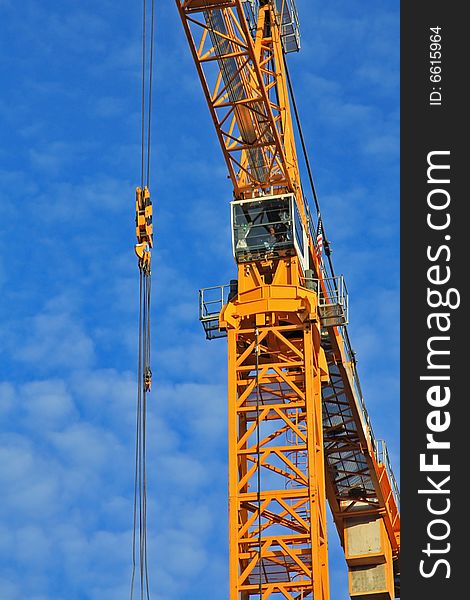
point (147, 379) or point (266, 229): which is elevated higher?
point (266, 229)

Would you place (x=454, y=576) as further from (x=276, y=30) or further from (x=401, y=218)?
(x=276, y=30)

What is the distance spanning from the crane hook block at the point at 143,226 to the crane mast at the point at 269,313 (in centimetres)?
290

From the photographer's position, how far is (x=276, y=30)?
139 ft

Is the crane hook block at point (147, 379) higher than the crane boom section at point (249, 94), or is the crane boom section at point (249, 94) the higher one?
the crane boom section at point (249, 94)

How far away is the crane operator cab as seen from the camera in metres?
40.7

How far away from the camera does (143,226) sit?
38531mm

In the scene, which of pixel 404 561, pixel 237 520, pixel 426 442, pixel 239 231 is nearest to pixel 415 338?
pixel 426 442

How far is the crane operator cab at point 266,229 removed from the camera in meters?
40.7

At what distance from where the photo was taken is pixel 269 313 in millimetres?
39906

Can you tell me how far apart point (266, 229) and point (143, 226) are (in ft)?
14.0

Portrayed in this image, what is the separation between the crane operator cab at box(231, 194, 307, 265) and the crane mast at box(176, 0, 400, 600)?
0.09 ft

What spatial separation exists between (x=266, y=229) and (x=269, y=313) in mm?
2719

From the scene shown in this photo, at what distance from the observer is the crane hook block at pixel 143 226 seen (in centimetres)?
3853

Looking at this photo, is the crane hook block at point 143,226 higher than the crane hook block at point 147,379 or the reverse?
higher
